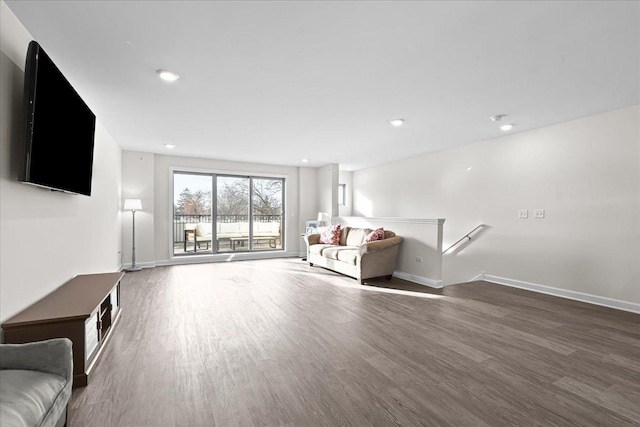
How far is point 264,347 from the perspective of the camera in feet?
8.34

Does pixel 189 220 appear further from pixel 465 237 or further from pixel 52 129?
pixel 465 237

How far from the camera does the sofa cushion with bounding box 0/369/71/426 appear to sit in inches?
43.1

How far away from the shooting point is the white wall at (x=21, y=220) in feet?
6.04

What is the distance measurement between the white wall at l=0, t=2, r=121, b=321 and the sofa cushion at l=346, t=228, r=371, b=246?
14.1ft

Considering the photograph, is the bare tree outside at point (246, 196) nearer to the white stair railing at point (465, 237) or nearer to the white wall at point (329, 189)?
the white wall at point (329, 189)

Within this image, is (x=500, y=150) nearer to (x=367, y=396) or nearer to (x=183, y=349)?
(x=367, y=396)

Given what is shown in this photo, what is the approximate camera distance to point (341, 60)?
8.32ft

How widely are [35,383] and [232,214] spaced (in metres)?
6.20

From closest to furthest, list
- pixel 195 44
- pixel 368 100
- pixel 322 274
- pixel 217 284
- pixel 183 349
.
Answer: pixel 195 44
pixel 183 349
pixel 368 100
pixel 217 284
pixel 322 274

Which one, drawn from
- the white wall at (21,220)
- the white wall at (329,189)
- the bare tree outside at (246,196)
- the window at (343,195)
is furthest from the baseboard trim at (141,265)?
the window at (343,195)

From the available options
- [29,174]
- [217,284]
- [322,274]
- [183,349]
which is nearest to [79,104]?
[29,174]

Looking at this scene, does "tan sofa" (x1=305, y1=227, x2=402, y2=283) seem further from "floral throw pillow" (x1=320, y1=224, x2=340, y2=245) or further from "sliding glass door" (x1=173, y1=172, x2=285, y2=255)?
"sliding glass door" (x1=173, y1=172, x2=285, y2=255)

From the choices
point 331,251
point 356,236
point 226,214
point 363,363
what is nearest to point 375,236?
point 356,236

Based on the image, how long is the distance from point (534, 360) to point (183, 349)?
2856 mm
